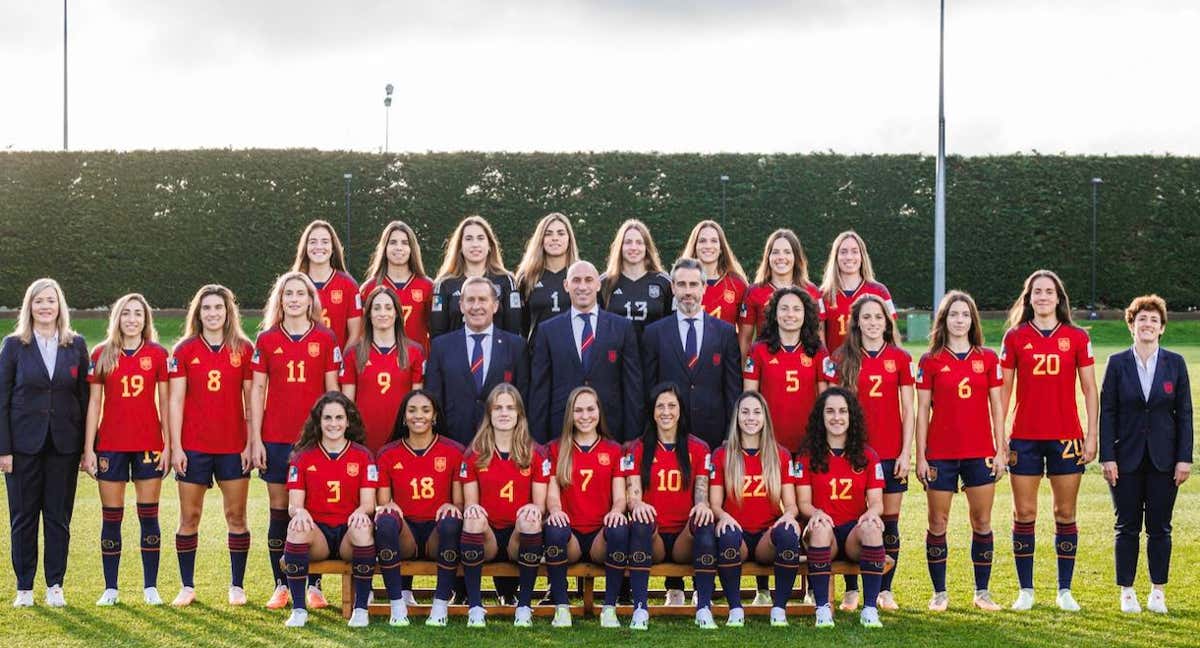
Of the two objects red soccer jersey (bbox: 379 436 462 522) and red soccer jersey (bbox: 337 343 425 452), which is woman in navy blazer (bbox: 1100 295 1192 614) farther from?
red soccer jersey (bbox: 337 343 425 452)

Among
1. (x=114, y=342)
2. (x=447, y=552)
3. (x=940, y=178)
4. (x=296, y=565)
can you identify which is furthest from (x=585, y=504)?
(x=940, y=178)

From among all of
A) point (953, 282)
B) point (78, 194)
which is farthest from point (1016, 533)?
point (78, 194)

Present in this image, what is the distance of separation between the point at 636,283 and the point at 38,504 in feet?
11.6

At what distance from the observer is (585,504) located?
650 centimetres

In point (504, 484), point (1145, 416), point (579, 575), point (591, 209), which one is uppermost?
point (591, 209)

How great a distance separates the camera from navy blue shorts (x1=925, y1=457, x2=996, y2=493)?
677cm

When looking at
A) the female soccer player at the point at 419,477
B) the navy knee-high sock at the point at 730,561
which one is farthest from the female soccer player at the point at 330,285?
the navy knee-high sock at the point at 730,561

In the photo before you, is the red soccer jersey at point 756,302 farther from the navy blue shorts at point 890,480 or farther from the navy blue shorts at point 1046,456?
the navy blue shorts at point 1046,456

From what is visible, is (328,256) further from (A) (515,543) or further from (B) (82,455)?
(A) (515,543)

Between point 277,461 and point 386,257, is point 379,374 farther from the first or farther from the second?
point 386,257

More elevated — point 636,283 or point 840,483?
point 636,283

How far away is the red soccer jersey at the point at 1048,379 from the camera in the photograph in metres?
6.84

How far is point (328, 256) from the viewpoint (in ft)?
25.0

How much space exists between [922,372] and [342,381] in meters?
3.19
